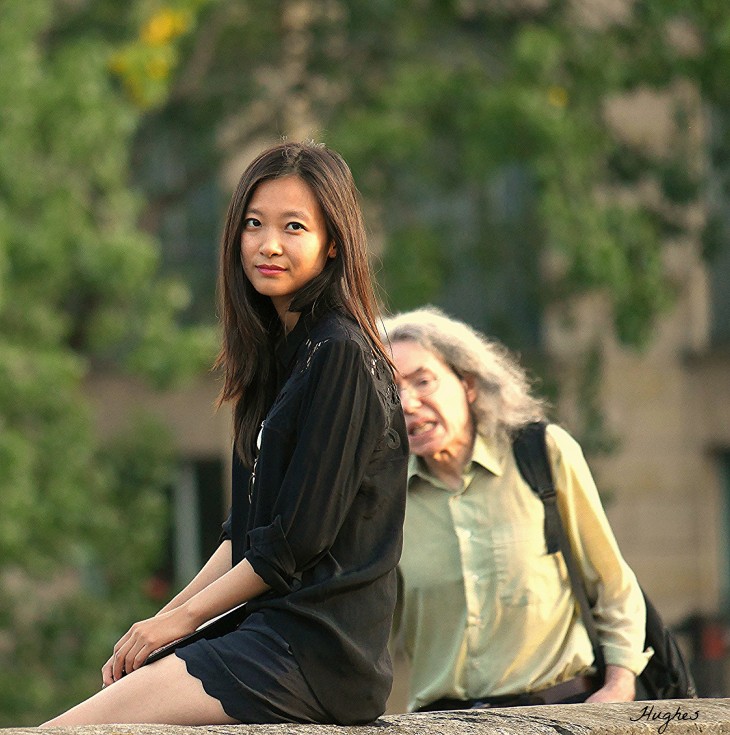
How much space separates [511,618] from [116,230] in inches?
284

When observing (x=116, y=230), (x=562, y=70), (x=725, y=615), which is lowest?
(x=725, y=615)

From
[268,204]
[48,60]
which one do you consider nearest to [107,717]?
[268,204]

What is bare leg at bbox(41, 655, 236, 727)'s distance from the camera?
3.11 m

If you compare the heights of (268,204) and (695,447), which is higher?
(268,204)

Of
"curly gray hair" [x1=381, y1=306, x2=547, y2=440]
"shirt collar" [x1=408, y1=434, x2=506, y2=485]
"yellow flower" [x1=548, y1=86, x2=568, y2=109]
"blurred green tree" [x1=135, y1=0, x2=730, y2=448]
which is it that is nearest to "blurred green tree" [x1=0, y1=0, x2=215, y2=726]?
"blurred green tree" [x1=135, y1=0, x2=730, y2=448]

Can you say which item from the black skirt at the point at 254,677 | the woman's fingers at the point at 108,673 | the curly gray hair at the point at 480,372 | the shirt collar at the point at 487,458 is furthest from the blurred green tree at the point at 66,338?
the black skirt at the point at 254,677

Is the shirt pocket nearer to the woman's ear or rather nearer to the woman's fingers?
the woman's ear

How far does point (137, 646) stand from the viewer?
3230mm

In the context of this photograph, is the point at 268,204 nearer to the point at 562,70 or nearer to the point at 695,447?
the point at 562,70

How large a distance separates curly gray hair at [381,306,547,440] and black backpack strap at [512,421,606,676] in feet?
0.30

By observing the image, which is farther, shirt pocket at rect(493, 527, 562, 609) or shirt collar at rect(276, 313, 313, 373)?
shirt pocket at rect(493, 527, 562, 609)

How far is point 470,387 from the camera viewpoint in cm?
465

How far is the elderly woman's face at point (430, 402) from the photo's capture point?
4523 mm
